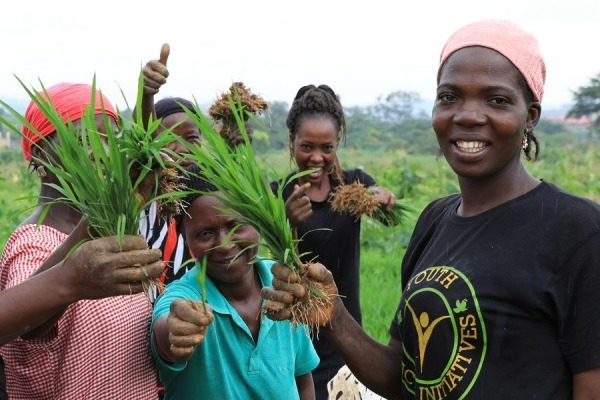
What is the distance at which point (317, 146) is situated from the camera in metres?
4.80

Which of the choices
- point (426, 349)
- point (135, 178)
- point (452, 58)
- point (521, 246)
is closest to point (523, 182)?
point (521, 246)

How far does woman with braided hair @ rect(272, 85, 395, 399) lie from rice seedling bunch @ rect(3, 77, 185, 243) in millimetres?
1909

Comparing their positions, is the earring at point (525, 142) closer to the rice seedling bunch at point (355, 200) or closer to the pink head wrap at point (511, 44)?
the pink head wrap at point (511, 44)

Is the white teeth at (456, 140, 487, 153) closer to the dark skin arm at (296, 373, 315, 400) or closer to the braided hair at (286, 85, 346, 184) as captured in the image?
the dark skin arm at (296, 373, 315, 400)

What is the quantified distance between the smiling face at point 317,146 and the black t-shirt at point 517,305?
2.52m

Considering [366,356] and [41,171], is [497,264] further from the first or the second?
[41,171]

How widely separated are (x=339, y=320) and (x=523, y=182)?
70cm

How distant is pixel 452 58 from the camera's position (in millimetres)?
2301

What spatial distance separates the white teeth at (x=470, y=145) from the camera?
2268 mm

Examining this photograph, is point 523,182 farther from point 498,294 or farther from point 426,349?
point 426,349

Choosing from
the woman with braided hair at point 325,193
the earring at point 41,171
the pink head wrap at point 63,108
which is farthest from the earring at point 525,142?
the woman with braided hair at point 325,193

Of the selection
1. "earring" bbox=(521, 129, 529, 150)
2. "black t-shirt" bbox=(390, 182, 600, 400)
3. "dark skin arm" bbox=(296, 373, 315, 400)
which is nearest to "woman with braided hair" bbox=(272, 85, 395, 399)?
"dark skin arm" bbox=(296, 373, 315, 400)

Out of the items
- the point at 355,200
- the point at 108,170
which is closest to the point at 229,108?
the point at 355,200

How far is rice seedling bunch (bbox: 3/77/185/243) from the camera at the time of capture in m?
2.26
